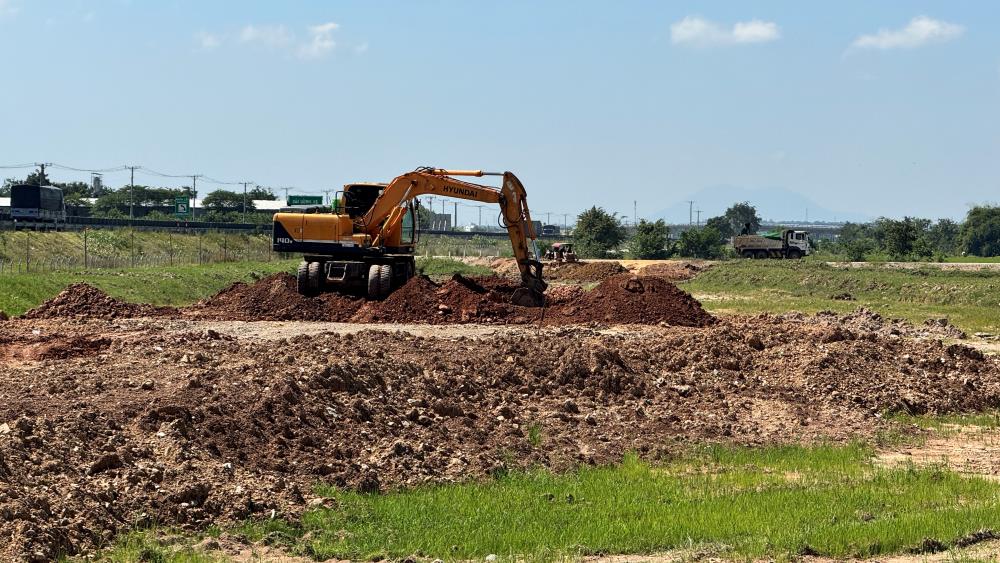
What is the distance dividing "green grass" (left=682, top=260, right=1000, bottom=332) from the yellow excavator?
34.8 feet

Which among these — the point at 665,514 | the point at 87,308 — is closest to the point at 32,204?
the point at 87,308

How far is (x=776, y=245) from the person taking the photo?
291 feet

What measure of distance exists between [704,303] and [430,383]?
101 feet

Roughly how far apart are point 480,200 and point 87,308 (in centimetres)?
1138

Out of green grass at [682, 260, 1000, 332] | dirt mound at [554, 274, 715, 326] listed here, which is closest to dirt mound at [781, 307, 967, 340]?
green grass at [682, 260, 1000, 332]

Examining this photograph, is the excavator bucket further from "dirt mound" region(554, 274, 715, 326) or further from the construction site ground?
the construction site ground

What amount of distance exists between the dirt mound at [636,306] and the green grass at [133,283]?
14.9 meters

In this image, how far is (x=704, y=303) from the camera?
47.5 meters

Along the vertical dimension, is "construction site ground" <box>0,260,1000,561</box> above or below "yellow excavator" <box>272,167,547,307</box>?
below

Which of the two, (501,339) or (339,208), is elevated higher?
(339,208)

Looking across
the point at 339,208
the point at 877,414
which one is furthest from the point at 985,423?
the point at 339,208

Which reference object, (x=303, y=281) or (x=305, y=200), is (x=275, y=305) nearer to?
(x=303, y=281)

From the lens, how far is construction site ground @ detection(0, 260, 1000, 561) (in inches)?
467

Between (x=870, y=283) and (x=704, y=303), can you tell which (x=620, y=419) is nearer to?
(x=704, y=303)
